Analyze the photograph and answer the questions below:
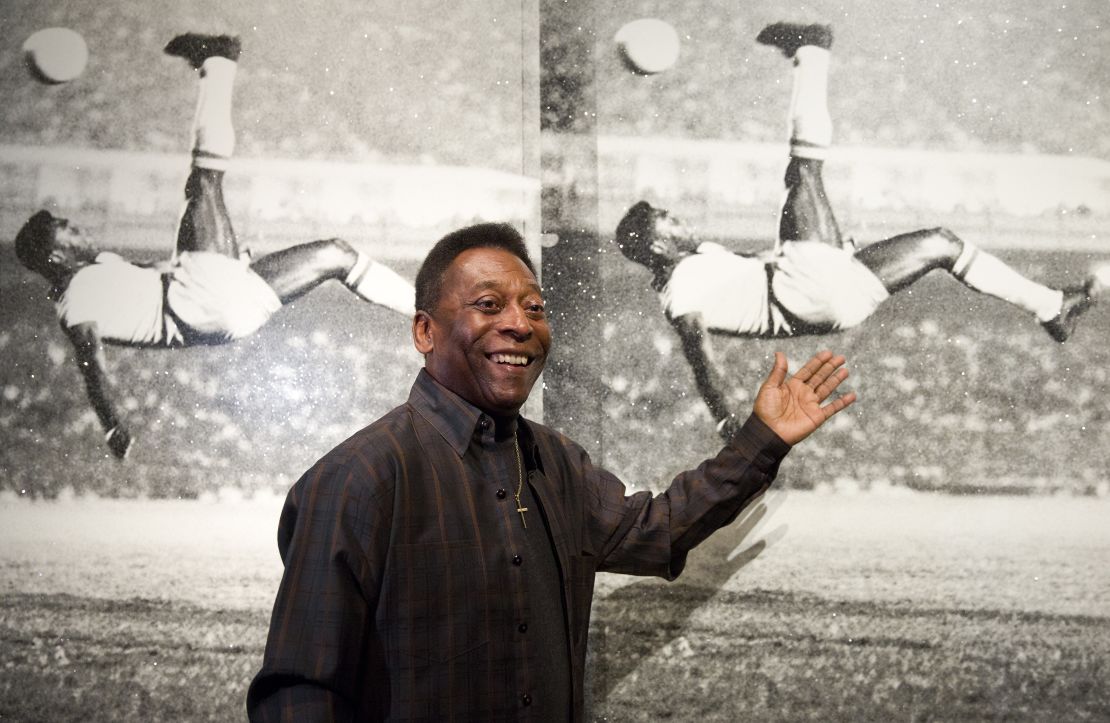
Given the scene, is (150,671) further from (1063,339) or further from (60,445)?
(1063,339)

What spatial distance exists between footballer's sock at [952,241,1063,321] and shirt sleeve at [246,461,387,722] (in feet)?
4.32

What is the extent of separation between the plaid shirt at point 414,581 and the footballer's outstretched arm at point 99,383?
27.6 inches

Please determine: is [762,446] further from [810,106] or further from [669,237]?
[810,106]

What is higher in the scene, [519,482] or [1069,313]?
[1069,313]

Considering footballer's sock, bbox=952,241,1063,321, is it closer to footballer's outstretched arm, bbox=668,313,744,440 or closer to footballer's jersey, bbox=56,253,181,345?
footballer's outstretched arm, bbox=668,313,744,440

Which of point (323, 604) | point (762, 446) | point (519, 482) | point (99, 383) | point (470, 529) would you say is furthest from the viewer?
point (99, 383)

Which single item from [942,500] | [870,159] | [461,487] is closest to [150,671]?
[461,487]

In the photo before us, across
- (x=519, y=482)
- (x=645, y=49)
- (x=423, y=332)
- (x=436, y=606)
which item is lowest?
(x=436, y=606)

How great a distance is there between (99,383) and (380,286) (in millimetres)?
601

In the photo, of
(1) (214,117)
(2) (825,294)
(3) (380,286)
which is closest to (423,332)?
(3) (380,286)

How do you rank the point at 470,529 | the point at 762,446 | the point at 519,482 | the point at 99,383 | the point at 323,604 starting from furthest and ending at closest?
the point at 99,383
the point at 762,446
the point at 519,482
the point at 470,529
the point at 323,604

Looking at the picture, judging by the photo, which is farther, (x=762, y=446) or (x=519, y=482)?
(x=762, y=446)

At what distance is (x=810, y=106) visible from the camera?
2004 mm

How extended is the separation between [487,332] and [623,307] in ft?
1.70
